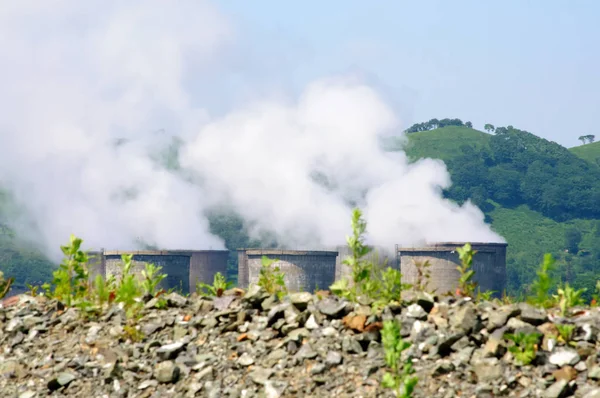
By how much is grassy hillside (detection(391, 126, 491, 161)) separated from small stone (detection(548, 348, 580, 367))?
172m

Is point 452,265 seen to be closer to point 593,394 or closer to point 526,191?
point 593,394

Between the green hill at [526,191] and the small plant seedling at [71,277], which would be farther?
the green hill at [526,191]

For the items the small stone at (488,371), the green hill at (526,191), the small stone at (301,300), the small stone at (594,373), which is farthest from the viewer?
the green hill at (526,191)

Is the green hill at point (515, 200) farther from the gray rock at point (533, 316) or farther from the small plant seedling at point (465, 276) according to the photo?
the gray rock at point (533, 316)

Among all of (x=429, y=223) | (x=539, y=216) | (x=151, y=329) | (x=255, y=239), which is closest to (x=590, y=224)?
(x=539, y=216)

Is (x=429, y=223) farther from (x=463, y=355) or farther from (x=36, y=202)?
(x=463, y=355)

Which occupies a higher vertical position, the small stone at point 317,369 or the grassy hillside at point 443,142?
the grassy hillside at point 443,142

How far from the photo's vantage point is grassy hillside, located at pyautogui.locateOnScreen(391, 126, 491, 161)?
182750mm

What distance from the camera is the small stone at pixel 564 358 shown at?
7.86 metres

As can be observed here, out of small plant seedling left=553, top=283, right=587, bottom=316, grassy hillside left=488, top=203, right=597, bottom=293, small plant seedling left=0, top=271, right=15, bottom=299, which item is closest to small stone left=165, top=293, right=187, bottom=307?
small plant seedling left=0, top=271, right=15, bottom=299

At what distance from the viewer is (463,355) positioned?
812 centimetres

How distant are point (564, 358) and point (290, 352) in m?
2.39

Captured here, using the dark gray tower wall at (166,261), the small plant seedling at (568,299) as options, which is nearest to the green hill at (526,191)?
the dark gray tower wall at (166,261)

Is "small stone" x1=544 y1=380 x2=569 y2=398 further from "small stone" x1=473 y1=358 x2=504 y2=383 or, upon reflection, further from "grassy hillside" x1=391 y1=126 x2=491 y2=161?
"grassy hillside" x1=391 y1=126 x2=491 y2=161
